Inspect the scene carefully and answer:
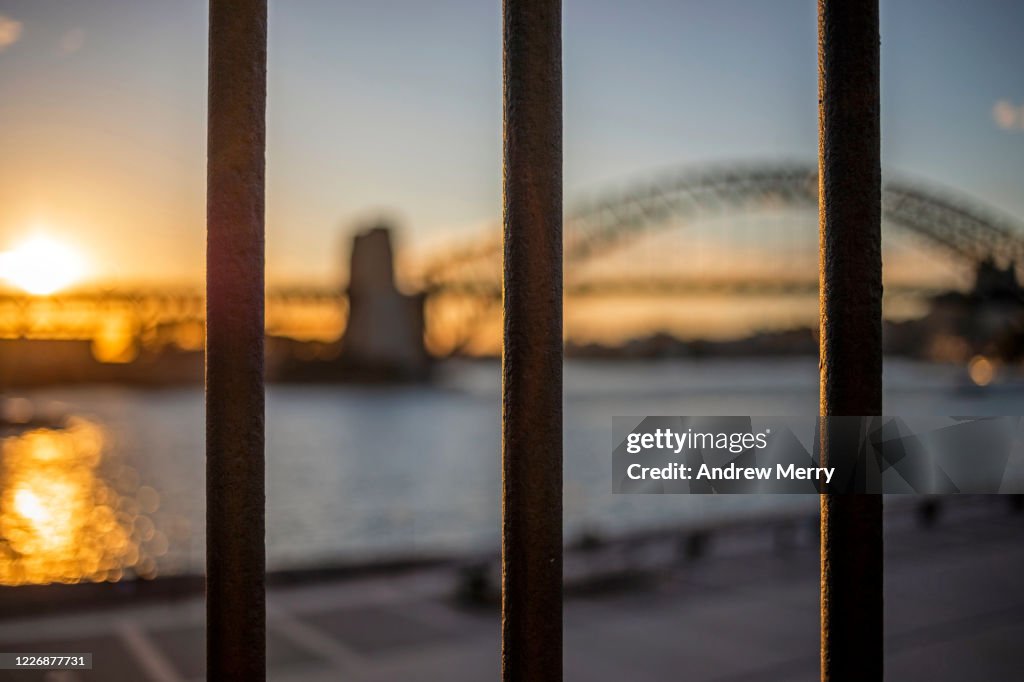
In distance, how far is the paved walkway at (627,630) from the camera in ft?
20.8

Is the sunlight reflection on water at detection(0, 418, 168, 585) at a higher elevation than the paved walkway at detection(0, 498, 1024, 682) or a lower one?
lower

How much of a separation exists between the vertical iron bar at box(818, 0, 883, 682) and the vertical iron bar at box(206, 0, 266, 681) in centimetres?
61

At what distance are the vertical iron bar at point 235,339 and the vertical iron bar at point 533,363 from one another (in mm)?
265

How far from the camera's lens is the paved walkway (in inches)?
250

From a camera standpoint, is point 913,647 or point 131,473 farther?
point 131,473

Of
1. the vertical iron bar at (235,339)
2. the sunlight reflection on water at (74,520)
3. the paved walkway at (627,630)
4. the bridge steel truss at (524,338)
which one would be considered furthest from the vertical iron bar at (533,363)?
the sunlight reflection on water at (74,520)

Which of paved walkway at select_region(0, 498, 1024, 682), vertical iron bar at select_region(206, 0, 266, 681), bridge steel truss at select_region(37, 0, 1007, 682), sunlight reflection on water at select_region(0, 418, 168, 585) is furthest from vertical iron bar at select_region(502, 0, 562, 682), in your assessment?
sunlight reflection on water at select_region(0, 418, 168, 585)

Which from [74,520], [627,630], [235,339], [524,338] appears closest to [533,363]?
[524,338]

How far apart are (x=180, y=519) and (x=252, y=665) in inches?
1199

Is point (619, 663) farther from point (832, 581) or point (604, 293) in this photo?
point (604, 293)

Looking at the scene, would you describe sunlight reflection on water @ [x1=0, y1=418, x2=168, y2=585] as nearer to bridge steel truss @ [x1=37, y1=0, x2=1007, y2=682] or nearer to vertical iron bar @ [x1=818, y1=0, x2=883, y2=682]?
bridge steel truss @ [x1=37, y1=0, x2=1007, y2=682]

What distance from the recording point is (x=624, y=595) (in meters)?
9.01

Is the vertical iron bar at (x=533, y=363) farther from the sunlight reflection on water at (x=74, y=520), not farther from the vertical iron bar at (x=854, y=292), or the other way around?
the sunlight reflection on water at (x=74, y=520)

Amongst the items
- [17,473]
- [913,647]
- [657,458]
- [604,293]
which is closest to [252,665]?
[657,458]
